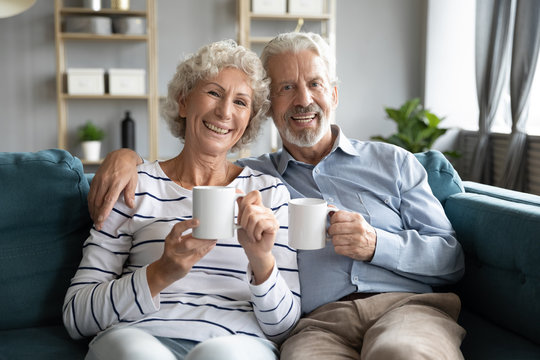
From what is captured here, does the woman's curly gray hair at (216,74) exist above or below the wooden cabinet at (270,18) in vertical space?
below

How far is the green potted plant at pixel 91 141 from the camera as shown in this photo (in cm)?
459

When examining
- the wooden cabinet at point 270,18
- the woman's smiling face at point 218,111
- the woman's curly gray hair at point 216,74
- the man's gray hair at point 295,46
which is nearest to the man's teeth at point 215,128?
the woman's smiling face at point 218,111

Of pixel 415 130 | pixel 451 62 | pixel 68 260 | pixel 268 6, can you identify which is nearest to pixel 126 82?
pixel 268 6

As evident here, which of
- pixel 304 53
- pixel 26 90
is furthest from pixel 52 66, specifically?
pixel 304 53

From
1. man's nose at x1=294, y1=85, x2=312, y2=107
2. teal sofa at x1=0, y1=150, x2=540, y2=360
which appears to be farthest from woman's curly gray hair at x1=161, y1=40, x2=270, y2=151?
teal sofa at x1=0, y1=150, x2=540, y2=360

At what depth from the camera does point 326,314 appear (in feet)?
4.81

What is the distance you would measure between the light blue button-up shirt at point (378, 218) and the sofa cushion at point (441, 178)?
13 centimetres

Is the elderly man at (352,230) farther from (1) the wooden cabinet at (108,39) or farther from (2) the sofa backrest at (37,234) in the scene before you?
(1) the wooden cabinet at (108,39)

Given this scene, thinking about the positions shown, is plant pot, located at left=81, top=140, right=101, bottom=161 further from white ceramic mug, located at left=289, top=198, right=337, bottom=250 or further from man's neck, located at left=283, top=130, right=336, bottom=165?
white ceramic mug, located at left=289, top=198, right=337, bottom=250

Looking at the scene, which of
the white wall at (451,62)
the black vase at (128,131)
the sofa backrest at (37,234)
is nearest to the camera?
the sofa backrest at (37,234)

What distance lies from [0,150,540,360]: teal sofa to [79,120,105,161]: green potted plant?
10.0 ft

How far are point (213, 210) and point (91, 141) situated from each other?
3750 mm

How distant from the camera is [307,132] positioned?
68.7 inches

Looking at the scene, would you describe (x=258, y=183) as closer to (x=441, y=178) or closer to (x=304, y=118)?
(x=304, y=118)
